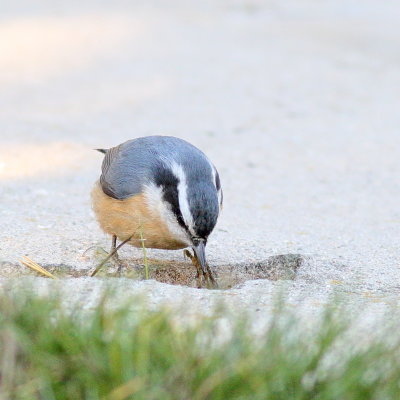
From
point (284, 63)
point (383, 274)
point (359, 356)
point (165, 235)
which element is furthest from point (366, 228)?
point (284, 63)

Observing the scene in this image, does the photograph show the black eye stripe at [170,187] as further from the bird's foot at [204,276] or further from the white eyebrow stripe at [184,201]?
the bird's foot at [204,276]

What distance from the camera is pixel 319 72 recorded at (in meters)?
9.91

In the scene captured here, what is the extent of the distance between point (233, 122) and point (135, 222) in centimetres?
372

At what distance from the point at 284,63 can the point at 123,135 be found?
111 inches

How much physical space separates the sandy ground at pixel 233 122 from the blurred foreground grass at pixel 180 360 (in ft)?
1.27

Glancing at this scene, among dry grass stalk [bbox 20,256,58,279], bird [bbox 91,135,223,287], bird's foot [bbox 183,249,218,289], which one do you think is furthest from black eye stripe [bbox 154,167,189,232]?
dry grass stalk [bbox 20,256,58,279]

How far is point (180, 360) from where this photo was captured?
285 centimetres

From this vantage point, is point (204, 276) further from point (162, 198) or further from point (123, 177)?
point (123, 177)

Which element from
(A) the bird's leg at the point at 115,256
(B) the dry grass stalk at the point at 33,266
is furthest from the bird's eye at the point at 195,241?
(B) the dry grass stalk at the point at 33,266

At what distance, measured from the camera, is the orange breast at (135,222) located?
477cm

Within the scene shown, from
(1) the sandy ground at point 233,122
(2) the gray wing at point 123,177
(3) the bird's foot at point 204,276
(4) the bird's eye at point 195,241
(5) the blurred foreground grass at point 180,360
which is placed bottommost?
(1) the sandy ground at point 233,122

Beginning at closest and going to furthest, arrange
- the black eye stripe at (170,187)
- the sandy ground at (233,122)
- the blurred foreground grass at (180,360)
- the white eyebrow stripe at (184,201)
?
the blurred foreground grass at (180,360) → the white eyebrow stripe at (184,201) → the black eye stripe at (170,187) → the sandy ground at (233,122)

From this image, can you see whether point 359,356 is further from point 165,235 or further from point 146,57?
point 146,57

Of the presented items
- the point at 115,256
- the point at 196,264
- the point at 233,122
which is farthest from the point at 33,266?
the point at 233,122
